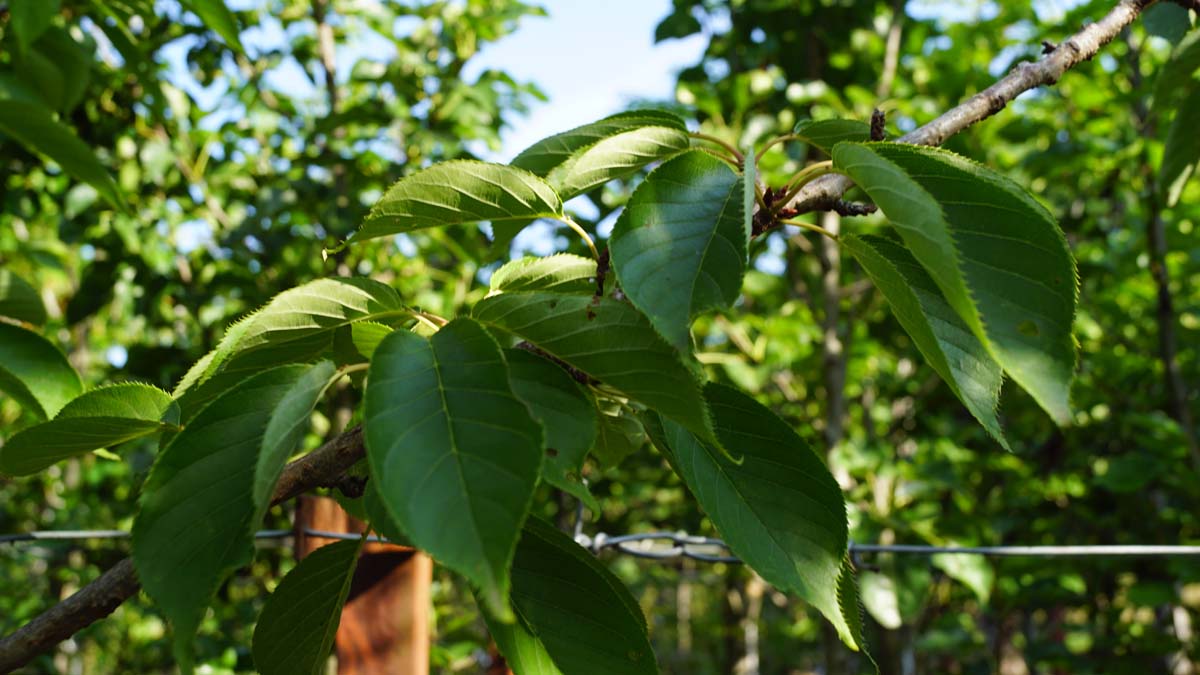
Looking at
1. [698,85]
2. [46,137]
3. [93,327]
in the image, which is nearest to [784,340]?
[698,85]

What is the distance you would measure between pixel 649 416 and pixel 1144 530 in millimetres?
2806

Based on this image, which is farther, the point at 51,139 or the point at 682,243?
the point at 51,139

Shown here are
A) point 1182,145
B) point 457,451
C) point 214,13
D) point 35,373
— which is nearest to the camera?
point 457,451

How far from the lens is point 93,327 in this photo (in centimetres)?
562

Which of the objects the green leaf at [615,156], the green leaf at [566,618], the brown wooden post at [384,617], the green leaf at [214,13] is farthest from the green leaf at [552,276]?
the green leaf at [214,13]

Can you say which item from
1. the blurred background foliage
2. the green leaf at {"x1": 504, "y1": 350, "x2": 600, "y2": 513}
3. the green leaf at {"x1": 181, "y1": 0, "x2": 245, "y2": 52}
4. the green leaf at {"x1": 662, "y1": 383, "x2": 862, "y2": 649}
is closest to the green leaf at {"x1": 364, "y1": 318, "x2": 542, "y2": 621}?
the green leaf at {"x1": 504, "y1": 350, "x2": 600, "y2": 513}

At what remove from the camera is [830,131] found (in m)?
0.67

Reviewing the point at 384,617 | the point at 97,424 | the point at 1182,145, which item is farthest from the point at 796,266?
the point at 97,424

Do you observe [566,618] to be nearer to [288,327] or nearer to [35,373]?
[288,327]

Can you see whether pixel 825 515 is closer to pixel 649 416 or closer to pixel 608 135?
pixel 649 416

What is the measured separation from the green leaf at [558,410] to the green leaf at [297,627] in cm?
18

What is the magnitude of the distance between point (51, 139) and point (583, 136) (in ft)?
2.31

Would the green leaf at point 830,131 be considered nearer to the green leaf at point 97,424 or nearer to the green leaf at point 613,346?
the green leaf at point 613,346

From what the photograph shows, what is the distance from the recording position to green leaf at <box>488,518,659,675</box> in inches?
21.9
